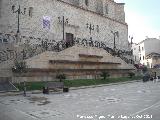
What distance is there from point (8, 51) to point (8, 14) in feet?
19.9

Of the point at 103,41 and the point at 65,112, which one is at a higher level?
the point at 103,41

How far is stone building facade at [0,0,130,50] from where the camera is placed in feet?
108

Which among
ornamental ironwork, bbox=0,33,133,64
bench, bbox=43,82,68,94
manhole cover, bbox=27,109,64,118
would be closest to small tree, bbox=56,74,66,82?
ornamental ironwork, bbox=0,33,133,64

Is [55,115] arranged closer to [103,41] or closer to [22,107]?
[22,107]

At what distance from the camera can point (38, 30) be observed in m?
35.6

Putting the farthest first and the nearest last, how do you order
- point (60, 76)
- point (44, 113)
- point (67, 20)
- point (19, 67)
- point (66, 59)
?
point (67, 20), point (66, 59), point (60, 76), point (19, 67), point (44, 113)

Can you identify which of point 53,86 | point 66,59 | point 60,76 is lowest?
point 53,86

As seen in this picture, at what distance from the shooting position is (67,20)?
1588 inches

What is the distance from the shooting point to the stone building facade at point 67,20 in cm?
3298

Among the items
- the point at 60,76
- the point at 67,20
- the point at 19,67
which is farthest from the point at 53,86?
the point at 67,20

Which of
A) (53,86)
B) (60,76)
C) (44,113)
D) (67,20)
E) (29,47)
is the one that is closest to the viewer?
(44,113)

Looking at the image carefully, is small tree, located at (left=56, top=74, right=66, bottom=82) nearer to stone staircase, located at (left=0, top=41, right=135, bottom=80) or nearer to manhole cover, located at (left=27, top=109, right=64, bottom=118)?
stone staircase, located at (left=0, top=41, right=135, bottom=80)

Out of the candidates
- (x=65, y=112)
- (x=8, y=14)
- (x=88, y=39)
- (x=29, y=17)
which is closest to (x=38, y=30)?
(x=29, y=17)

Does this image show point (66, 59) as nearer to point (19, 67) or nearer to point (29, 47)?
point (29, 47)
